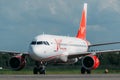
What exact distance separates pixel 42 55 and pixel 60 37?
22.3 ft

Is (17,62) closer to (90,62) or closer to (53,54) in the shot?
(53,54)

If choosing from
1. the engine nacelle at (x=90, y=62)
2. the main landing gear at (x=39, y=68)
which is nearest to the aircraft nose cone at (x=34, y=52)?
the main landing gear at (x=39, y=68)

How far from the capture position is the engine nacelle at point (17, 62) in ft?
194

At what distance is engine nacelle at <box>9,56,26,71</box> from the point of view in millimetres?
59031

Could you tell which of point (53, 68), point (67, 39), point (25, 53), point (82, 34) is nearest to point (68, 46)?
point (67, 39)

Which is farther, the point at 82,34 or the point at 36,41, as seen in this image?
the point at 82,34

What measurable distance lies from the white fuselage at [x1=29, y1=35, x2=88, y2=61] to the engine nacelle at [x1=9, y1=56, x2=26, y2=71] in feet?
11.5

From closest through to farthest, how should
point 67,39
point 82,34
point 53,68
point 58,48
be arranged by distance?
point 58,48
point 67,39
point 82,34
point 53,68

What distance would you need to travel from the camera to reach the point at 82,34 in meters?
74.1

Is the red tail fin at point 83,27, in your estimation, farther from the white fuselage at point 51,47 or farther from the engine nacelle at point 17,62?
the engine nacelle at point 17,62

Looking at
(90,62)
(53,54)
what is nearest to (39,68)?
(53,54)

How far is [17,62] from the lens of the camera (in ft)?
194

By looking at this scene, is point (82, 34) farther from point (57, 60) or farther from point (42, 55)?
point (42, 55)

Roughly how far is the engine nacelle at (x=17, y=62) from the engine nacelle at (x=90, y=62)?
657cm
